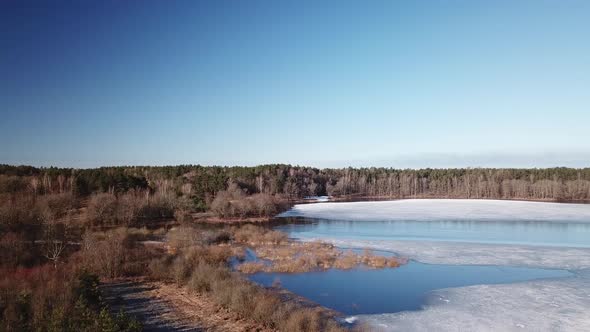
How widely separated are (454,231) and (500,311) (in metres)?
26.4

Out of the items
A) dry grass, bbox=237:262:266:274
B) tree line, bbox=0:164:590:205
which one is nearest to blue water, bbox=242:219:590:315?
dry grass, bbox=237:262:266:274

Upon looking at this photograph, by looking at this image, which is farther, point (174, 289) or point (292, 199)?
Result: point (292, 199)

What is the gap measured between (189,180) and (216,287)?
252 feet

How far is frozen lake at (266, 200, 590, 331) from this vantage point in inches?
548

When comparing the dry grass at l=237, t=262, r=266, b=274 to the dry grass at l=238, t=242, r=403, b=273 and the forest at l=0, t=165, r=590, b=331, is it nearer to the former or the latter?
the dry grass at l=238, t=242, r=403, b=273

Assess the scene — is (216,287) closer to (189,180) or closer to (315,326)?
(315,326)

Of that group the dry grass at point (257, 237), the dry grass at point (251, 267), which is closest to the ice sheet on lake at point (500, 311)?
the dry grass at point (251, 267)

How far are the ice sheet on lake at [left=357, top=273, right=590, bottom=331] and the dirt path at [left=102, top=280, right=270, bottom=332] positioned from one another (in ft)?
14.6

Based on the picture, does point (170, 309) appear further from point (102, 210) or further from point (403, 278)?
point (102, 210)

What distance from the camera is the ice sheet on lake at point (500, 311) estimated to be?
42.8ft

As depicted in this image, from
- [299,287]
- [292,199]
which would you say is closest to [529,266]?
[299,287]

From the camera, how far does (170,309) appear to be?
13742 mm

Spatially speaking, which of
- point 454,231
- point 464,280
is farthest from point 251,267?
point 454,231

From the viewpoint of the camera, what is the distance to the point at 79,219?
150ft
